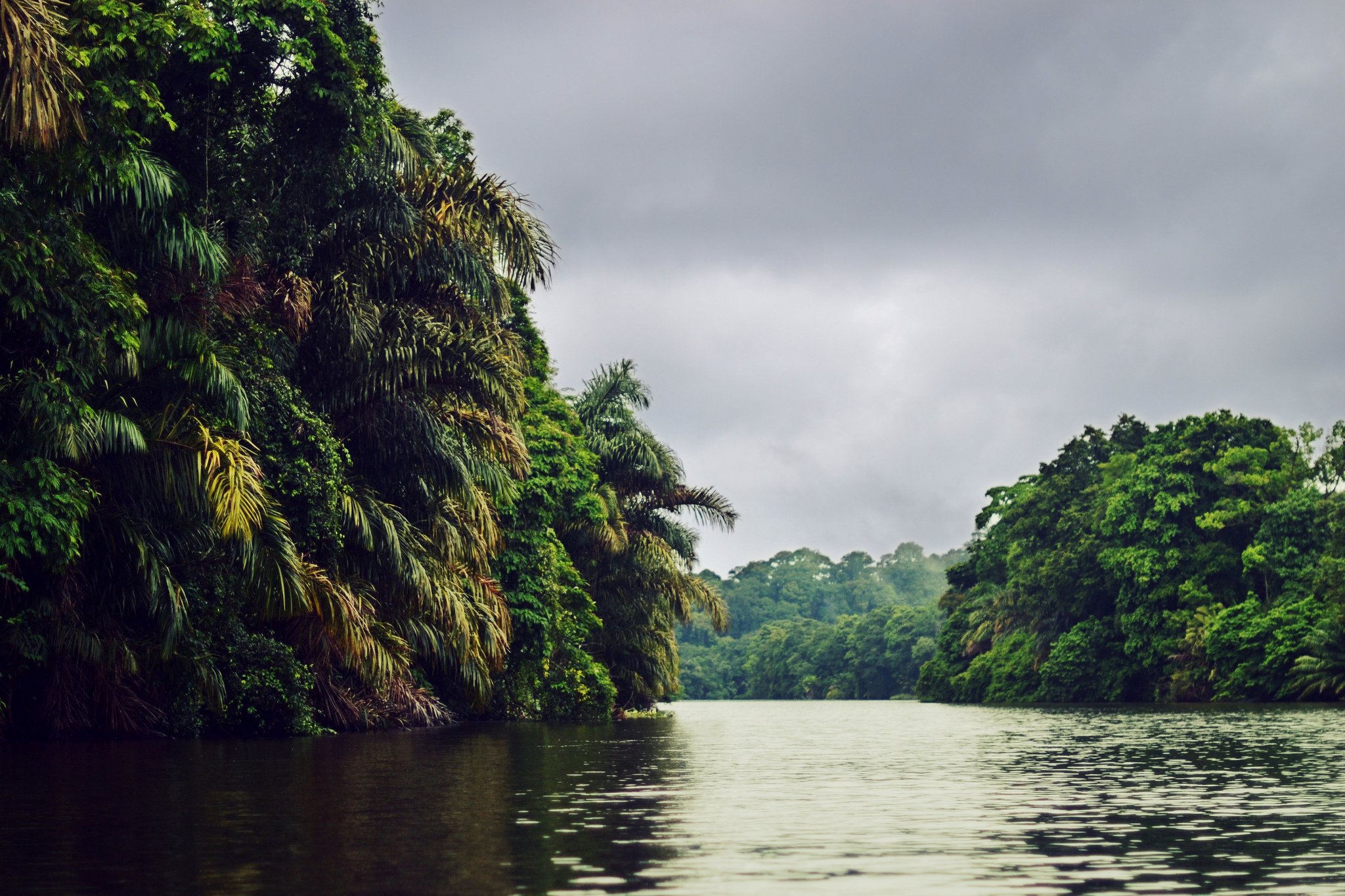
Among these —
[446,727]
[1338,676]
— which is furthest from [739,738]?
[1338,676]

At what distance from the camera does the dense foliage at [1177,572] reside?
53.8 meters

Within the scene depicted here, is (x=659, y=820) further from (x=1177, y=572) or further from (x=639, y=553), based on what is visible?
(x=1177, y=572)

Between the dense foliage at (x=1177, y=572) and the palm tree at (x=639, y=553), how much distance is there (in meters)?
23.4

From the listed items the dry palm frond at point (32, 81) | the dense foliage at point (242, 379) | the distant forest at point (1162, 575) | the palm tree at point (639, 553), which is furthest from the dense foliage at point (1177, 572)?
the dry palm frond at point (32, 81)

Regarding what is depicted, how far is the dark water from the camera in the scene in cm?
682

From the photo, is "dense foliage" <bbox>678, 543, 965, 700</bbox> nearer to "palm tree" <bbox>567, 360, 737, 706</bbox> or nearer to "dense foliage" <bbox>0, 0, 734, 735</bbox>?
"palm tree" <bbox>567, 360, 737, 706</bbox>

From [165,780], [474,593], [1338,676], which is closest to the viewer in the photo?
[165,780]

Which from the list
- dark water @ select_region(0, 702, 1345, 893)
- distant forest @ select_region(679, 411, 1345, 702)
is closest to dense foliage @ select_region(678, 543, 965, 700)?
distant forest @ select_region(679, 411, 1345, 702)

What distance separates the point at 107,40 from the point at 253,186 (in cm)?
534

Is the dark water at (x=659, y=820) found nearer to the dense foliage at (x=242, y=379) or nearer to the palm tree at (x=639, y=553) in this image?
the dense foliage at (x=242, y=379)

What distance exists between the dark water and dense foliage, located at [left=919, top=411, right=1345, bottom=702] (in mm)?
37991

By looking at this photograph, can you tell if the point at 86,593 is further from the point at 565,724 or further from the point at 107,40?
the point at 565,724

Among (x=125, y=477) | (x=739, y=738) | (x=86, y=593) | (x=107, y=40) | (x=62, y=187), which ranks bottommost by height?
(x=739, y=738)

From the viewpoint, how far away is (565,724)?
31.2 metres
